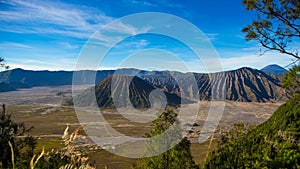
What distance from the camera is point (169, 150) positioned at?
119 ft

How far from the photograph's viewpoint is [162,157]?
117 feet

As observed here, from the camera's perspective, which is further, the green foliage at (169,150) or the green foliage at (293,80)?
the green foliage at (169,150)

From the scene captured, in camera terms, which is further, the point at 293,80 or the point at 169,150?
the point at 169,150

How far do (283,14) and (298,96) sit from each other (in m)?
5.02

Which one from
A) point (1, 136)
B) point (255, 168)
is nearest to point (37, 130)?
point (1, 136)

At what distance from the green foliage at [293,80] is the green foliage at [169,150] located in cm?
1906

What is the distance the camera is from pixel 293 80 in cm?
1739

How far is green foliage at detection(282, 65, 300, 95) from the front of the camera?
16967 mm

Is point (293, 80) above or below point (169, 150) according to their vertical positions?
above

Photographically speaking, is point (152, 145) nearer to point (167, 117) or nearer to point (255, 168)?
point (167, 117)

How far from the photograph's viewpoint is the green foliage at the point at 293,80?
16967 millimetres

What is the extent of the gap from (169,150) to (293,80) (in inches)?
848

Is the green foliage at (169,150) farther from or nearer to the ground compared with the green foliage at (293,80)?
nearer to the ground

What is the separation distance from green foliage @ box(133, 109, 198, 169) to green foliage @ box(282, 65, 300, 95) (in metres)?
19.1
